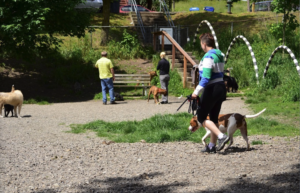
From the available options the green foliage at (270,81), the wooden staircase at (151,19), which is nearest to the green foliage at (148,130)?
the green foliage at (270,81)

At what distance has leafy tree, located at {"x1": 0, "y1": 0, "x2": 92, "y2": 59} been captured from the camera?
51.4 feet

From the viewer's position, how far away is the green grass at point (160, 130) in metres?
8.27

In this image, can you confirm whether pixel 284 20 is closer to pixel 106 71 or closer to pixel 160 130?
pixel 106 71

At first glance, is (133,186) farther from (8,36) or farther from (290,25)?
(290,25)

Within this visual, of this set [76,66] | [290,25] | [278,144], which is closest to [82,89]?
[76,66]

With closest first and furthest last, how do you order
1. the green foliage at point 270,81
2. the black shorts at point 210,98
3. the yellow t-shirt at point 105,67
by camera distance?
the black shorts at point 210,98 < the yellow t-shirt at point 105,67 < the green foliage at point 270,81

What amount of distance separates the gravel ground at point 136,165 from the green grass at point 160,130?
35cm

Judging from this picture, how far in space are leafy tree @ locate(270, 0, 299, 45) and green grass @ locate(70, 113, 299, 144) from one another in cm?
1196

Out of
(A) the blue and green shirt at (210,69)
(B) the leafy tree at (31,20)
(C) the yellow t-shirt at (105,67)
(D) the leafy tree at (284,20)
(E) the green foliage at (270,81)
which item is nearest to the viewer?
(A) the blue and green shirt at (210,69)

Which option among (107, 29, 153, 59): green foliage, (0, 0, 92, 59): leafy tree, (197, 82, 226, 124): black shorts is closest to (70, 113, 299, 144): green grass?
(197, 82, 226, 124): black shorts

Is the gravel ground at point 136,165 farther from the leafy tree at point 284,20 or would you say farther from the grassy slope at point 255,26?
the leafy tree at point 284,20

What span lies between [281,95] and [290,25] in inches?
282

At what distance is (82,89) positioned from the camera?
19.1 metres

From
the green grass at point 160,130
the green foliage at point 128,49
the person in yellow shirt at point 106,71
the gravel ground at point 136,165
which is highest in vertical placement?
the green foliage at point 128,49
